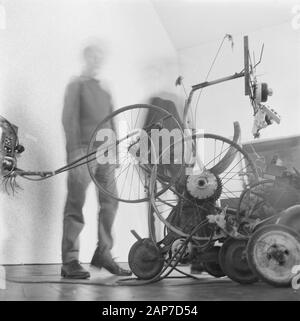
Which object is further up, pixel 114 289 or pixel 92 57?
pixel 92 57

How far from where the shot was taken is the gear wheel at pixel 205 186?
1695 millimetres

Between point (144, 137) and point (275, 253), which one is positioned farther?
point (144, 137)

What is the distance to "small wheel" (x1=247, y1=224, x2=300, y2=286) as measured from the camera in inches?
54.3

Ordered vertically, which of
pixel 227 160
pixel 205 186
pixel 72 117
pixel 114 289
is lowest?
pixel 114 289

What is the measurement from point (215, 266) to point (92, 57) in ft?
3.15

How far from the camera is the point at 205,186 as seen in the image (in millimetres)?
1694

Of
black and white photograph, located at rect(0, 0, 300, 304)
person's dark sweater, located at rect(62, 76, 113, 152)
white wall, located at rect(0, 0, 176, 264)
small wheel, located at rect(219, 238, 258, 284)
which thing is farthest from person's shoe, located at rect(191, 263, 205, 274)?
person's dark sweater, located at rect(62, 76, 113, 152)

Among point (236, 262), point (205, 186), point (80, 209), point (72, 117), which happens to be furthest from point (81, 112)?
point (236, 262)

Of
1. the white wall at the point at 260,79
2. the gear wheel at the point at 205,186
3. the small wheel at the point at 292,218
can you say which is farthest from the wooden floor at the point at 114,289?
the white wall at the point at 260,79

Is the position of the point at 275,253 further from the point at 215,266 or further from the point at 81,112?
the point at 81,112

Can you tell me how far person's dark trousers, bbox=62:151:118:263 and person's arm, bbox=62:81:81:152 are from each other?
0.05 metres

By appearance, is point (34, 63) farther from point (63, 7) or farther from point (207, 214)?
point (207, 214)

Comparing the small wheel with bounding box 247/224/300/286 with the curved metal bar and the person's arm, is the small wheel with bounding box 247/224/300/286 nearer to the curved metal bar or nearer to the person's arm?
the curved metal bar

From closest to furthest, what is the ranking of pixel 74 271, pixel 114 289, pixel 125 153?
1. pixel 114 289
2. pixel 74 271
3. pixel 125 153
